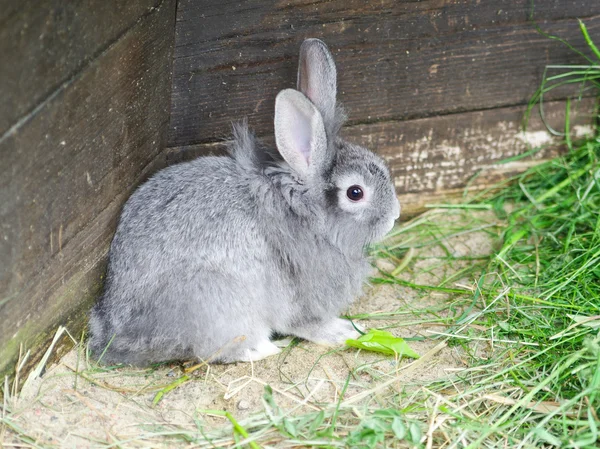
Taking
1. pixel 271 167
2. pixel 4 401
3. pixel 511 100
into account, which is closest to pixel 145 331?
pixel 4 401

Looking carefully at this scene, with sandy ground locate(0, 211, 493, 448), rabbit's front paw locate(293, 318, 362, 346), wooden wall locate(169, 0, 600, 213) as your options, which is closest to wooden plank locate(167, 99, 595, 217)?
wooden wall locate(169, 0, 600, 213)

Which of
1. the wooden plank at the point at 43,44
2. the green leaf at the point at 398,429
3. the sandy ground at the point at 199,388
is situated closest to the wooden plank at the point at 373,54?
the wooden plank at the point at 43,44

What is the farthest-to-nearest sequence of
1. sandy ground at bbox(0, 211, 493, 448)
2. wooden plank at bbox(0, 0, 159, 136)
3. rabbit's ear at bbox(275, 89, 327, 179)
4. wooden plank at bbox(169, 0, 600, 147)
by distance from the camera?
wooden plank at bbox(169, 0, 600, 147), rabbit's ear at bbox(275, 89, 327, 179), sandy ground at bbox(0, 211, 493, 448), wooden plank at bbox(0, 0, 159, 136)

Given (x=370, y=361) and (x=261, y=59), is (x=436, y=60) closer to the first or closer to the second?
(x=261, y=59)

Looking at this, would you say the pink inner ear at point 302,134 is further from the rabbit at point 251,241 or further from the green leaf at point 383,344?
the green leaf at point 383,344

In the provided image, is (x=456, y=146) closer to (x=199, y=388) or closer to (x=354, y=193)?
(x=354, y=193)

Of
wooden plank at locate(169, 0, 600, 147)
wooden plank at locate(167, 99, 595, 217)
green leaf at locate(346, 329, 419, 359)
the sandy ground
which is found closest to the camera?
the sandy ground

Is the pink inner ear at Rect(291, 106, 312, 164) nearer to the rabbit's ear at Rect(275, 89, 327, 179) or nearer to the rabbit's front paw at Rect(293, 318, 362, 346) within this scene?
the rabbit's ear at Rect(275, 89, 327, 179)
